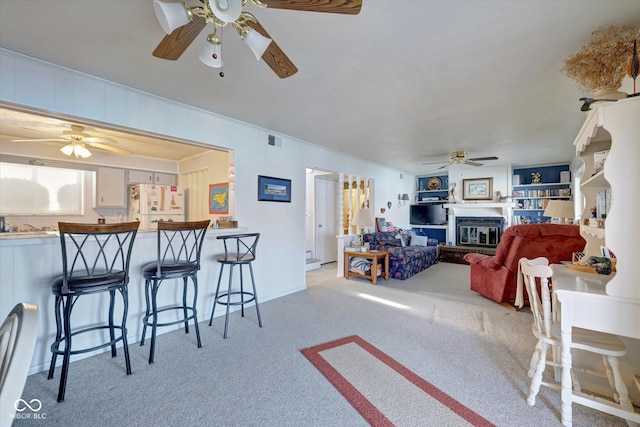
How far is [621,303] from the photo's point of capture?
1.41m

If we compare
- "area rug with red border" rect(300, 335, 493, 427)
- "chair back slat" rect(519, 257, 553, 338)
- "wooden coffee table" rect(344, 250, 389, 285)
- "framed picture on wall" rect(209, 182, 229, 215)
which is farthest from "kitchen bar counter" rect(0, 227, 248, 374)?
"wooden coffee table" rect(344, 250, 389, 285)

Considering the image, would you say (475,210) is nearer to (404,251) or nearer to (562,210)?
(562,210)

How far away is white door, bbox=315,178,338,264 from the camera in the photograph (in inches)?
259

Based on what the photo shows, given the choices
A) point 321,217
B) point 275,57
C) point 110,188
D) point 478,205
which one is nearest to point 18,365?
point 275,57

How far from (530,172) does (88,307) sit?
8825 millimetres

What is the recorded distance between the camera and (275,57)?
5.31 feet

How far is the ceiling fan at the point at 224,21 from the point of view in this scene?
3.98 feet

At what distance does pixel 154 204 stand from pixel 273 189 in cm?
251

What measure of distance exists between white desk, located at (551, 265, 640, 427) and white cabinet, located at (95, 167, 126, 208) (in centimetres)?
630

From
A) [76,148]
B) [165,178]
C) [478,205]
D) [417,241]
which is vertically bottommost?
[417,241]

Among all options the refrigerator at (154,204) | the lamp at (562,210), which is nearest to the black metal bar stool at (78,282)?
the refrigerator at (154,204)

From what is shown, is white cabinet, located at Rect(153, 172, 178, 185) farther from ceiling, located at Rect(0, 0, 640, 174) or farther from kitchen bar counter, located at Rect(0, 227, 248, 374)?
kitchen bar counter, located at Rect(0, 227, 248, 374)

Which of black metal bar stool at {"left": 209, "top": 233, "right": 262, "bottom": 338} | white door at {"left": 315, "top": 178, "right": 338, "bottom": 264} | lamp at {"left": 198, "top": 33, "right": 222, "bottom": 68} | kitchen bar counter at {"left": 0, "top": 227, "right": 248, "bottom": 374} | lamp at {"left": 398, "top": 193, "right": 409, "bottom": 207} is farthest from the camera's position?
lamp at {"left": 398, "top": 193, "right": 409, "bottom": 207}

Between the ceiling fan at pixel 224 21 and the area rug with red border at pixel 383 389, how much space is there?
7.09 ft
